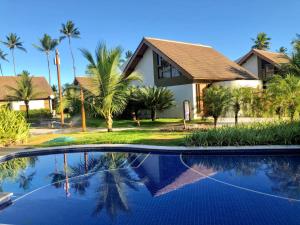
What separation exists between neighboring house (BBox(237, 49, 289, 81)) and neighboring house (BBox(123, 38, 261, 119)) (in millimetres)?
6585

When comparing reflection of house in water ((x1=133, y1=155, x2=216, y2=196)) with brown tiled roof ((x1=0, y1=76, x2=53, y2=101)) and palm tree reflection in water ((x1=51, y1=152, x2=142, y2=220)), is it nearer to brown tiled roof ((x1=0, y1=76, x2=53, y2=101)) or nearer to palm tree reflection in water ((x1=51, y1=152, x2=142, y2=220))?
palm tree reflection in water ((x1=51, y1=152, x2=142, y2=220))

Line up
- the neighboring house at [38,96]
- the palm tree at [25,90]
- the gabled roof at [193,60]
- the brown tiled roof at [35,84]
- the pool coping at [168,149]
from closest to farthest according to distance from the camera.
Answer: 1. the pool coping at [168,149]
2. the gabled roof at [193,60]
3. the palm tree at [25,90]
4. the neighboring house at [38,96]
5. the brown tiled roof at [35,84]

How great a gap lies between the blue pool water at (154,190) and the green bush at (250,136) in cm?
86

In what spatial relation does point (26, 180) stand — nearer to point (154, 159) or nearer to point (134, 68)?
point (154, 159)

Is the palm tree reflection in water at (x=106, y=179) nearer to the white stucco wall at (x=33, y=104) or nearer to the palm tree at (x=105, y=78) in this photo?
the palm tree at (x=105, y=78)

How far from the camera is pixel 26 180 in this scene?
29.8 ft

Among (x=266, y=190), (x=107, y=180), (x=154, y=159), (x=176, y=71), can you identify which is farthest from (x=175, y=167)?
(x=176, y=71)

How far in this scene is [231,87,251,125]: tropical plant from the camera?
50.8 feet

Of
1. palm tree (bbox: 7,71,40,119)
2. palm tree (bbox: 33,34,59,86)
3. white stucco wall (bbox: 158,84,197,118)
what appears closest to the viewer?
white stucco wall (bbox: 158,84,197,118)

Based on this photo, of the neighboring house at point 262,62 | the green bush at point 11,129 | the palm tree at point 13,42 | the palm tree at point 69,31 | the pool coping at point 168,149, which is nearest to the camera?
the pool coping at point 168,149

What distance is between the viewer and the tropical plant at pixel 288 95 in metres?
13.1

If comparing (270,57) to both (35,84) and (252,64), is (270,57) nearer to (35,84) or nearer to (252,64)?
(252,64)

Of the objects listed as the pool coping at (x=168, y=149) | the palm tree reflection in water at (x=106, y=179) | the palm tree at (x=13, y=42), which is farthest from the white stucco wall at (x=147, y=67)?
the palm tree at (x=13, y=42)

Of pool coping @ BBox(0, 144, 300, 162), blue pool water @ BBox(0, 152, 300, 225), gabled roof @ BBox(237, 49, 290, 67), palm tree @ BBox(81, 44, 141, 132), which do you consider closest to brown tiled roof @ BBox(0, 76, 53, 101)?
palm tree @ BBox(81, 44, 141, 132)
